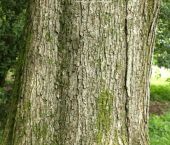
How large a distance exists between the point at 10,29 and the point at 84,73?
14.3 feet

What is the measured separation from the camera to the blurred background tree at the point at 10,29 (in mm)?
7574

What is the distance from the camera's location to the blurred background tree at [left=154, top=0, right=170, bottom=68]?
33.9 ft

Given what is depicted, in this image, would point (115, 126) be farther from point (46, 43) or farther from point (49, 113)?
point (46, 43)

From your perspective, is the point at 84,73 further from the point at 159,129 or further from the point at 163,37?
the point at 163,37

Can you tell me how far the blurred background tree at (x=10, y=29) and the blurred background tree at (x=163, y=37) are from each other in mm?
3974

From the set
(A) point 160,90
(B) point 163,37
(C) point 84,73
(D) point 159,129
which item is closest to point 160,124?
(D) point 159,129

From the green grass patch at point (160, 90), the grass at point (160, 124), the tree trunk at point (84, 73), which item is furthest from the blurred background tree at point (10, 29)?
the green grass patch at point (160, 90)

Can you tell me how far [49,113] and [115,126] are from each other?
58cm

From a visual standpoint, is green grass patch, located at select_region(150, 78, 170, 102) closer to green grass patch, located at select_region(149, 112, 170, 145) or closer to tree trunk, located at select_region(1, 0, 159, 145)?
green grass patch, located at select_region(149, 112, 170, 145)

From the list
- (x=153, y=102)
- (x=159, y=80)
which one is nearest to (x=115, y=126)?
(x=153, y=102)

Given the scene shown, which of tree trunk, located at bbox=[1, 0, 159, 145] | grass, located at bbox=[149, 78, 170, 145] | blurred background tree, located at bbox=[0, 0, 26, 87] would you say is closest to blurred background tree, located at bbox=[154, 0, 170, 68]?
grass, located at bbox=[149, 78, 170, 145]

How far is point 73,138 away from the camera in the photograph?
3633mm

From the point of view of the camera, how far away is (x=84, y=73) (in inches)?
141

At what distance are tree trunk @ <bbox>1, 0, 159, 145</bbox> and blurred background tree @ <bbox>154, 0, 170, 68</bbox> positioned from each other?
265 inches
